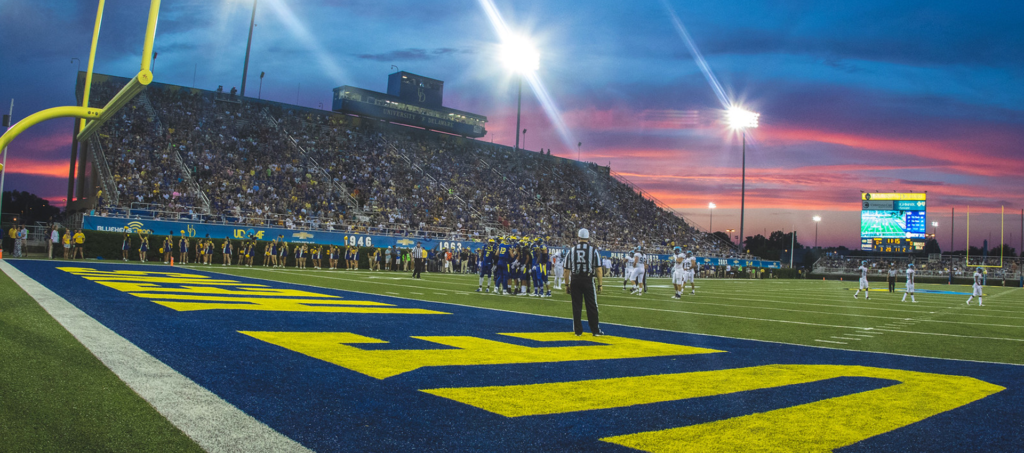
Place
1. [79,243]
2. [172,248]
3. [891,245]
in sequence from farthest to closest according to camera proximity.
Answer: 1. [891,245]
2. [172,248]
3. [79,243]

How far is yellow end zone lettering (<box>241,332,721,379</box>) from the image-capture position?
5887 millimetres

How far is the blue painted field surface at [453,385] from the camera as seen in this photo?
3664 mm

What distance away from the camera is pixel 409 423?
3832 millimetres

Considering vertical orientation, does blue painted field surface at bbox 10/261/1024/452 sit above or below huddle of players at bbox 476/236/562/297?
below

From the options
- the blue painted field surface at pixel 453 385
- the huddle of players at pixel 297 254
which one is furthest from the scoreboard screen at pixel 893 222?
the blue painted field surface at pixel 453 385

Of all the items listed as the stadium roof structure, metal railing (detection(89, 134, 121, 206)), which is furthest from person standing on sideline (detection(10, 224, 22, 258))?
the stadium roof structure

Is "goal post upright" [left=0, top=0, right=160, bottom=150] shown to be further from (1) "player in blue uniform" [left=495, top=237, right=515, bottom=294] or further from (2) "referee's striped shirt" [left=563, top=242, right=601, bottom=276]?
(1) "player in blue uniform" [left=495, top=237, right=515, bottom=294]

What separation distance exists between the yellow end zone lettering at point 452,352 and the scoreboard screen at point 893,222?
56.2 metres

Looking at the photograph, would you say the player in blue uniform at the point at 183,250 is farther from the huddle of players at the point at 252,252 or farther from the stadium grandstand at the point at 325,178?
the stadium grandstand at the point at 325,178

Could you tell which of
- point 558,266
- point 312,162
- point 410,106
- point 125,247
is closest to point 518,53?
point 410,106

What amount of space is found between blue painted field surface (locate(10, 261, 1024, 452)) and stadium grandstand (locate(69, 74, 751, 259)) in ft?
80.0

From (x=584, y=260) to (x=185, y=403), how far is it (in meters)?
5.95

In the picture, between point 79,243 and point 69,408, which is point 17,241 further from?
point 69,408

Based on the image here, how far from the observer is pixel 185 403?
13.1 feet
